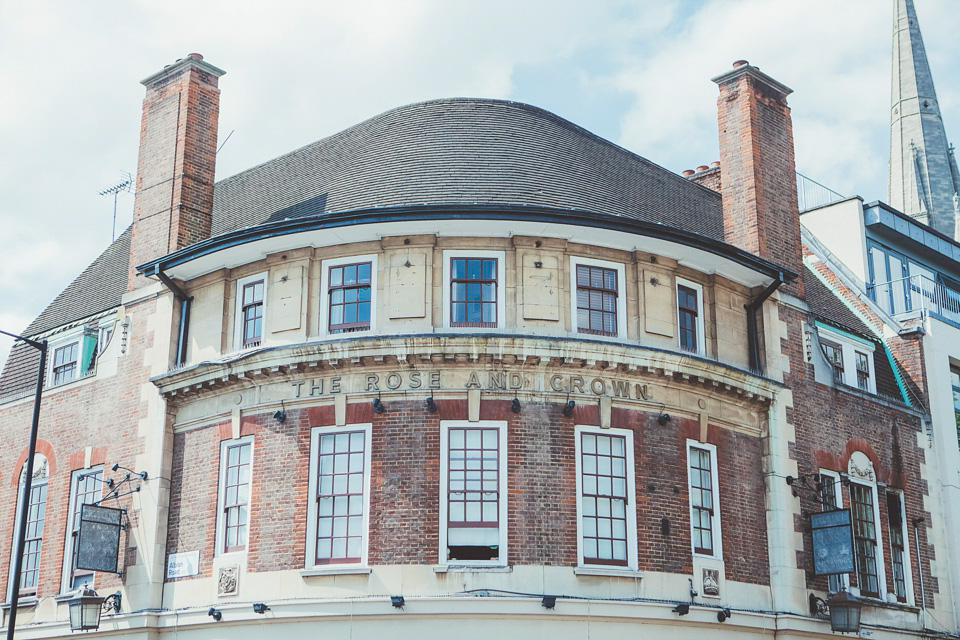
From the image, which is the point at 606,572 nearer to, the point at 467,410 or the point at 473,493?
the point at 473,493

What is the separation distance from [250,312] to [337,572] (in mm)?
5876

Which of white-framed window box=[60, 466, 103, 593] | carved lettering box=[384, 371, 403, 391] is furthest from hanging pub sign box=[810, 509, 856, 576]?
white-framed window box=[60, 466, 103, 593]

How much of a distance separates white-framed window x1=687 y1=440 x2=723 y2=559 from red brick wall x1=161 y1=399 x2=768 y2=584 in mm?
178

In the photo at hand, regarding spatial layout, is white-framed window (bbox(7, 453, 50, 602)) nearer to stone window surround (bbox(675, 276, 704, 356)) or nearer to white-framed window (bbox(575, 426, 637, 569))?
white-framed window (bbox(575, 426, 637, 569))

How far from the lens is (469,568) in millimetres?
21141

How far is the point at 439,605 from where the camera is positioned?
20797 millimetres

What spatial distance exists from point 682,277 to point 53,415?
14.5 meters

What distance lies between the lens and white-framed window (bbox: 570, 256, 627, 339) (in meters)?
23.3

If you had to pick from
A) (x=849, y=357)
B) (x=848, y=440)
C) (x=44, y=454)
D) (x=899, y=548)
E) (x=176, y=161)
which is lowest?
(x=899, y=548)

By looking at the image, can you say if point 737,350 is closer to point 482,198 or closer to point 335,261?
point 482,198

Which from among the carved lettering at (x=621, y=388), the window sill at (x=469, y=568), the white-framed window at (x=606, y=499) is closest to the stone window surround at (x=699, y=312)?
the carved lettering at (x=621, y=388)

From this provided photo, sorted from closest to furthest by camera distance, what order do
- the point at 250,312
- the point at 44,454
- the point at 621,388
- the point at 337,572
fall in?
the point at 337,572 < the point at 621,388 < the point at 250,312 < the point at 44,454

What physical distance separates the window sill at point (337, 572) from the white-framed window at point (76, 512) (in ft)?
20.2

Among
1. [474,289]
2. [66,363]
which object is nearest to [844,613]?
[474,289]
